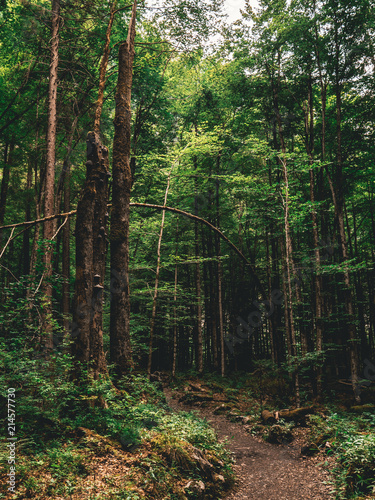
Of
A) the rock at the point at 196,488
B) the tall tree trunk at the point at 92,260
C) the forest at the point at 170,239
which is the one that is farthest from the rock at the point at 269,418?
the tall tree trunk at the point at 92,260

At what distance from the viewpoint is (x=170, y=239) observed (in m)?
18.5

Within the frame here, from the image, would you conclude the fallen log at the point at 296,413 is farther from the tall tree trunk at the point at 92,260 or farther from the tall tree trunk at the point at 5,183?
the tall tree trunk at the point at 5,183

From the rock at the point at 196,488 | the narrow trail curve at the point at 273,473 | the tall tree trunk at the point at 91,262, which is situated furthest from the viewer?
the narrow trail curve at the point at 273,473

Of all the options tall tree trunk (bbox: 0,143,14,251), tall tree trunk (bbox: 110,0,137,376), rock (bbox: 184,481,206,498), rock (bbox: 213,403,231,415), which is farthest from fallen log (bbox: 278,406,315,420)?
tall tree trunk (bbox: 0,143,14,251)

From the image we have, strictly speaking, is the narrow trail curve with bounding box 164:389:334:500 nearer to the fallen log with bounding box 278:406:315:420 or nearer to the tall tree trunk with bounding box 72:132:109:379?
the fallen log with bounding box 278:406:315:420

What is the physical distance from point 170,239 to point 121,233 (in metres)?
12.1

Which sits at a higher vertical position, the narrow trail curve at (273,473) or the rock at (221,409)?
the narrow trail curve at (273,473)

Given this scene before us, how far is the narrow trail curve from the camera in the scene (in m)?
5.83

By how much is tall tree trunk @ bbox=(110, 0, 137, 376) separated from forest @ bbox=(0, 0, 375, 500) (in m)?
0.04

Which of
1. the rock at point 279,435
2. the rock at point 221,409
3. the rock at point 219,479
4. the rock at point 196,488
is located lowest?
the rock at point 221,409

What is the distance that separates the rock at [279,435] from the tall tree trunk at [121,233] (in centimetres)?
579

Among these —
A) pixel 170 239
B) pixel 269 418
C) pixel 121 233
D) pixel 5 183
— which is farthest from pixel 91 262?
pixel 170 239

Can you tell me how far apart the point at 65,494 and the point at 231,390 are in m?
12.7

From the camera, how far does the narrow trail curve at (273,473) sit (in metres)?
5.83
